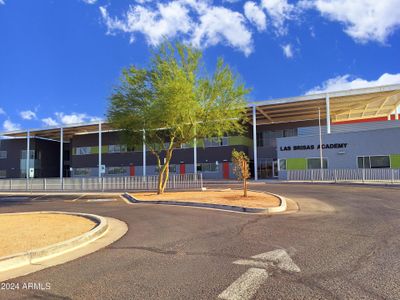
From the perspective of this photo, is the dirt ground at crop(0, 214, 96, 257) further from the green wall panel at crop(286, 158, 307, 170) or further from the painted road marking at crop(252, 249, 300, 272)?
the green wall panel at crop(286, 158, 307, 170)

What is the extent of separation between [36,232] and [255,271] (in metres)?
6.22

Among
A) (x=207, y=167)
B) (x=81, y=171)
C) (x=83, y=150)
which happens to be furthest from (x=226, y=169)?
(x=81, y=171)

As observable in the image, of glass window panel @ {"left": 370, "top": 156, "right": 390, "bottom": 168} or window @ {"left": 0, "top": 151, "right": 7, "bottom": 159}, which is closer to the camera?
glass window panel @ {"left": 370, "top": 156, "right": 390, "bottom": 168}

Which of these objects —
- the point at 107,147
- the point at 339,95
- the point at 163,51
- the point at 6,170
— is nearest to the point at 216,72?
the point at 163,51

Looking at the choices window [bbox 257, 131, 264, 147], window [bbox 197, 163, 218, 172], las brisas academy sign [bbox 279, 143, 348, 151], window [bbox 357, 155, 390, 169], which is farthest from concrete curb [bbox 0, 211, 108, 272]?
window [bbox 257, 131, 264, 147]

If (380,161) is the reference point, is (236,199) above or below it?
below

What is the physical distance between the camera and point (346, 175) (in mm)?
32031

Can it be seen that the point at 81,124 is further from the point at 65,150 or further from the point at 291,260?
the point at 291,260

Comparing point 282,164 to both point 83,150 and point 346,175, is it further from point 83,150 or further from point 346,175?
point 83,150

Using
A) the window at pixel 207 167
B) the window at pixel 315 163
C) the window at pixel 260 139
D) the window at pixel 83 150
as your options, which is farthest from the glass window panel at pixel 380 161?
the window at pixel 83 150

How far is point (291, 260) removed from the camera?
588 centimetres

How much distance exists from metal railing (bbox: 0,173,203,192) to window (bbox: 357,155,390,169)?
744 inches

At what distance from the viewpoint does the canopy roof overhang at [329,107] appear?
36.8 m

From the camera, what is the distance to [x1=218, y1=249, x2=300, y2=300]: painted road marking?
4.38 meters
